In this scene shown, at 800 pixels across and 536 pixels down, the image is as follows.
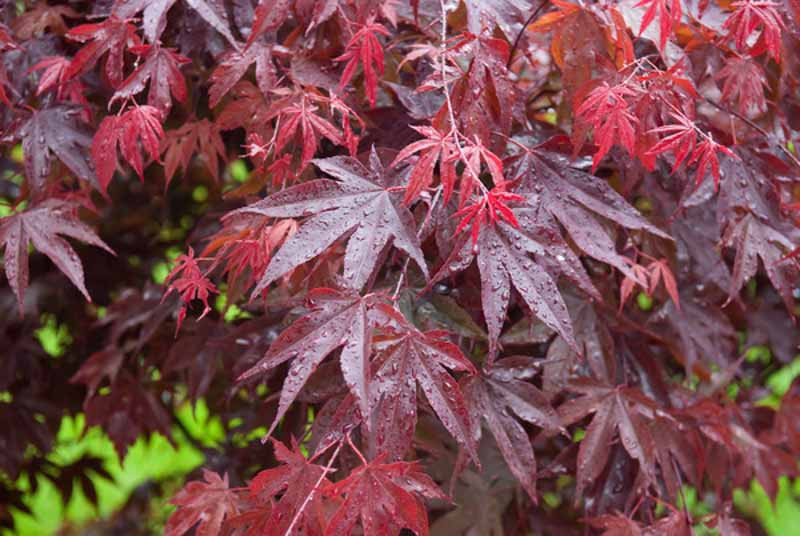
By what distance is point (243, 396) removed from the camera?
2.59m

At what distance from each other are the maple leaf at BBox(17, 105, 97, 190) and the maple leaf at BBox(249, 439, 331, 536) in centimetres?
73

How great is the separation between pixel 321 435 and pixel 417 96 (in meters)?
0.65

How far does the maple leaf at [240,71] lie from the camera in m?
1.54

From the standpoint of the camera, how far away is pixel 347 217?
4.30ft

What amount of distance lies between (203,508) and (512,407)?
1.87ft

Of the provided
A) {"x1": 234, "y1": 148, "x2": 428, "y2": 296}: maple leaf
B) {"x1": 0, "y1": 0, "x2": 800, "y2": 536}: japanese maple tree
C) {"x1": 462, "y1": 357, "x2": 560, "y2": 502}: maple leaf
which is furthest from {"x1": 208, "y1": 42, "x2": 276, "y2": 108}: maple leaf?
{"x1": 462, "y1": 357, "x2": 560, "y2": 502}: maple leaf

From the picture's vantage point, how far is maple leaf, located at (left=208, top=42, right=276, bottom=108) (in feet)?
5.07

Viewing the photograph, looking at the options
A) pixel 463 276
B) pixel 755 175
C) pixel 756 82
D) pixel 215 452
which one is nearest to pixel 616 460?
pixel 463 276

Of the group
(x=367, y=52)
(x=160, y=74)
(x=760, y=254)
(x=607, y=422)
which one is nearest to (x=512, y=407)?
(x=607, y=422)

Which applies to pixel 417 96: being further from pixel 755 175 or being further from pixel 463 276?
pixel 755 175

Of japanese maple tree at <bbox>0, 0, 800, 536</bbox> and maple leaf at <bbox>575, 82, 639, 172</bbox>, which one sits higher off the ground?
maple leaf at <bbox>575, 82, 639, 172</bbox>

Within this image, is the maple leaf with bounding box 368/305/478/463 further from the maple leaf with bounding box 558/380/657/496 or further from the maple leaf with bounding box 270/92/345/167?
the maple leaf with bounding box 558/380/657/496

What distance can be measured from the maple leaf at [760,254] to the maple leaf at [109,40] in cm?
118

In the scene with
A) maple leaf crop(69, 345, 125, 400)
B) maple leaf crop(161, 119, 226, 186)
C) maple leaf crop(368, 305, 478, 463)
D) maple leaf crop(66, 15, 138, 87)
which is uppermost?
maple leaf crop(66, 15, 138, 87)
